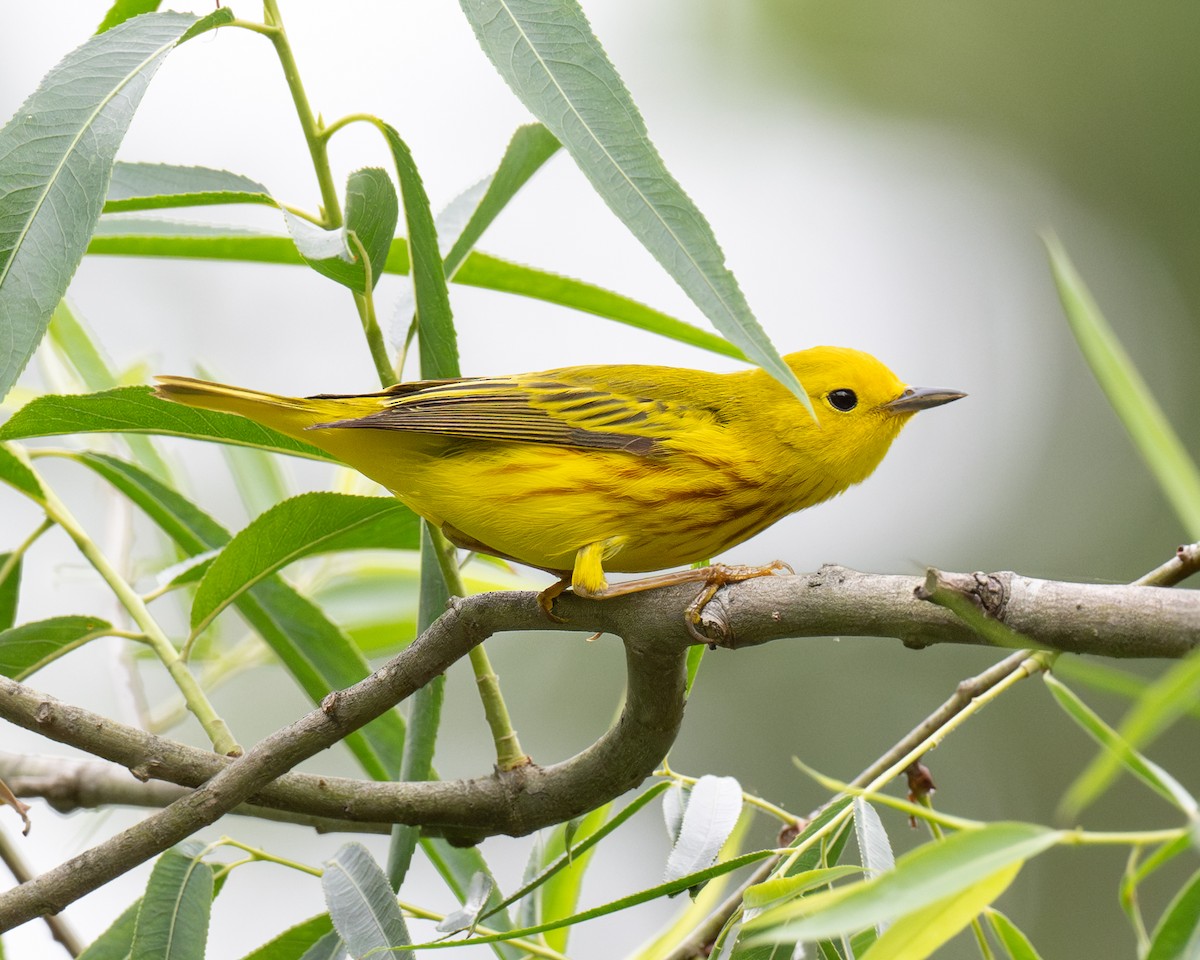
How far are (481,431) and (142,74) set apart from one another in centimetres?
123

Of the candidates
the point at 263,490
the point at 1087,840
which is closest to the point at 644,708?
the point at 1087,840

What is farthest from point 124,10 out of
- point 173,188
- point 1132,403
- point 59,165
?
point 1132,403

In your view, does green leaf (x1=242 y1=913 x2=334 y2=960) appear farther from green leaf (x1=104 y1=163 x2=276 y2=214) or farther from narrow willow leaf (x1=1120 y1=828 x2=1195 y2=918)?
narrow willow leaf (x1=1120 y1=828 x2=1195 y2=918)

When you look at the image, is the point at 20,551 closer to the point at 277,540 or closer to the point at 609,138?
the point at 277,540

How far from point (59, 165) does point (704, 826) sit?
1.42m

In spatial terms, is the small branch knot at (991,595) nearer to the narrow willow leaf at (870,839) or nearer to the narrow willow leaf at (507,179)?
the narrow willow leaf at (870,839)

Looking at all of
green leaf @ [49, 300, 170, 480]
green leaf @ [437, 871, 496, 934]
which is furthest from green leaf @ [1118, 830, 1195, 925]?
green leaf @ [49, 300, 170, 480]

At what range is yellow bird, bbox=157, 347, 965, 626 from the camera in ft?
9.18

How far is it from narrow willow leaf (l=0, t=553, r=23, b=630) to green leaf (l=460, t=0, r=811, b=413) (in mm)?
1568

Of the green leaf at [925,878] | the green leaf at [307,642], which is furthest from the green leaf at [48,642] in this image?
the green leaf at [925,878]

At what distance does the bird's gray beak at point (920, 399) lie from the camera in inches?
132

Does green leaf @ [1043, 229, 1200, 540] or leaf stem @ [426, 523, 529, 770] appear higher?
green leaf @ [1043, 229, 1200, 540]

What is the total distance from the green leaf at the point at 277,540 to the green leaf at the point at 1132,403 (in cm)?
179

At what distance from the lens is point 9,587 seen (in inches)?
105
